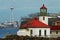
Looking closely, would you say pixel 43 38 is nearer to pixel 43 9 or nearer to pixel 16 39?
pixel 16 39

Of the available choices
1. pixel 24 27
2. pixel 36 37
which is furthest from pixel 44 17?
pixel 36 37

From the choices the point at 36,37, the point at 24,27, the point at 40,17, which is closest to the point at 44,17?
the point at 40,17

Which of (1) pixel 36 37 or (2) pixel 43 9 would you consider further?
(2) pixel 43 9

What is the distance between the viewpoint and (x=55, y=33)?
44500 millimetres

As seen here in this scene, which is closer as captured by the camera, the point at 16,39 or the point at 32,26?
the point at 16,39

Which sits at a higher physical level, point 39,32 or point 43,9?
point 43,9

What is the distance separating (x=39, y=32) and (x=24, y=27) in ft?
6.86

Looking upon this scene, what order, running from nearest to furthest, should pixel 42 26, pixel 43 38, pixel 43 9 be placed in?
pixel 43 38 < pixel 42 26 < pixel 43 9

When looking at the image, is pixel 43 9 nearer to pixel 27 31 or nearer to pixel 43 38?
pixel 27 31

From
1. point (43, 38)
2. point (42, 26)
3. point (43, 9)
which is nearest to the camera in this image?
point (43, 38)

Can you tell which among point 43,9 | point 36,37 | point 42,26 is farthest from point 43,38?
point 43,9

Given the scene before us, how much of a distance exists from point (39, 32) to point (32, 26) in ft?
3.98

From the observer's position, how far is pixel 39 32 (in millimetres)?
43688

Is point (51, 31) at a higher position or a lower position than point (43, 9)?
lower
